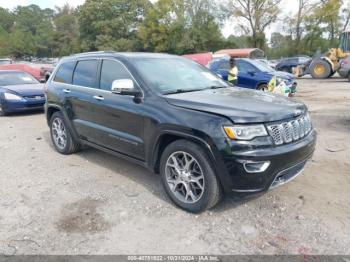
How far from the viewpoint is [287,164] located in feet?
10.8

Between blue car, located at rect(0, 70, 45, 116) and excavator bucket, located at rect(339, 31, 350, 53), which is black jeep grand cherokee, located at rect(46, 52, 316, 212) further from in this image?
excavator bucket, located at rect(339, 31, 350, 53)

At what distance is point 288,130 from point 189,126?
1.01 m

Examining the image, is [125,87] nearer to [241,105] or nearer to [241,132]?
[241,105]

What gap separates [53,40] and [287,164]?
88763mm

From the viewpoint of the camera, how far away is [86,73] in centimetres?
499

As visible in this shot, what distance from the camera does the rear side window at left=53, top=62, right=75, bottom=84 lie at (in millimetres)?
5418

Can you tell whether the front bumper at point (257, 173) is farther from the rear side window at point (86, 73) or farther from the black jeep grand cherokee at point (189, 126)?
the rear side window at point (86, 73)

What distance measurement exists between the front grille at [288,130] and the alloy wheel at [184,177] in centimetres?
81

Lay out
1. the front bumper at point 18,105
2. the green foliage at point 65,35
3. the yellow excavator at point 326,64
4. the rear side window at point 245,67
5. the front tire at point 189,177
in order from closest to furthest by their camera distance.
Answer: the front tire at point 189,177, the front bumper at point 18,105, the rear side window at point 245,67, the yellow excavator at point 326,64, the green foliage at point 65,35

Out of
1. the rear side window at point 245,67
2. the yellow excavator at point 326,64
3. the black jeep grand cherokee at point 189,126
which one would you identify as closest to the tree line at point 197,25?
the yellow excavator at point 326,64

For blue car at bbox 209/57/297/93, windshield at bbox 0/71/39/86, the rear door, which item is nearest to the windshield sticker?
the rear door

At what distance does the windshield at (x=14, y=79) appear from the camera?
34.2 feet

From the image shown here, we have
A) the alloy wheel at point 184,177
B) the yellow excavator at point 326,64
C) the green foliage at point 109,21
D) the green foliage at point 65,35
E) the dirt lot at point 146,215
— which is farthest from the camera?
the green foliage at point 65,35

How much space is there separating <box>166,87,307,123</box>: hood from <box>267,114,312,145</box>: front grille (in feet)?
0.23
